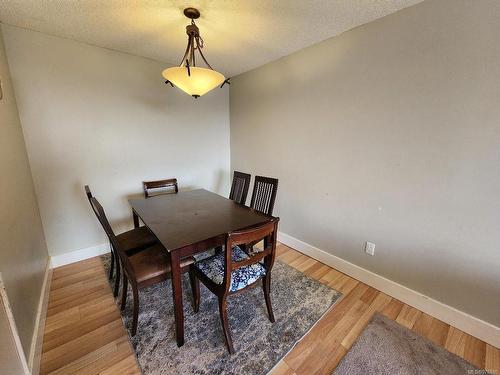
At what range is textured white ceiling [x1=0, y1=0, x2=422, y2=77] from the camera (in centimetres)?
156

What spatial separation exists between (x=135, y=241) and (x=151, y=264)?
1.55ft

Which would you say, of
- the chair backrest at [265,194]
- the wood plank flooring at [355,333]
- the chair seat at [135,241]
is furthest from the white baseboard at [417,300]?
the chair seat at [135,241]

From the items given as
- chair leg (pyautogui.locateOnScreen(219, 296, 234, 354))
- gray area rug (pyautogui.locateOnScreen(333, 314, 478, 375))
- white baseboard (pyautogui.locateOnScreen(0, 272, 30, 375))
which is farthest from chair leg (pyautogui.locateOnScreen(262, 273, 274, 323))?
white baseboard (pyautogui.locateOnScreen(0, 272, 30, 375))

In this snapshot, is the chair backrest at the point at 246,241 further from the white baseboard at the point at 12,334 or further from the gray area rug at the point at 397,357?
the white baseboard at the point at 12,334

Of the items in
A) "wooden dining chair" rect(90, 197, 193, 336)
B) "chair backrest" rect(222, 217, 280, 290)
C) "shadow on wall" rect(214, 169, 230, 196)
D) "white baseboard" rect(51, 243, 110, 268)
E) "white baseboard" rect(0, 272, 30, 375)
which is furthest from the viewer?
"shadow on wall" rect(214, 169, 230, 196)

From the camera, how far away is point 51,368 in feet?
4.21

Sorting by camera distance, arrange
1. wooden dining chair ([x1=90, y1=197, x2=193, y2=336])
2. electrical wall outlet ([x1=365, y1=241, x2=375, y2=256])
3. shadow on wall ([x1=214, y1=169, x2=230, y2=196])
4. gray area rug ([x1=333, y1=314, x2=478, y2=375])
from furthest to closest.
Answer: shadow on wall ([x1=214, y1=169, x2=230, y2=196]), electrical wall outlet ([x1=365, y1=241, x2=375, y2=256]), wooden dining chair ([x1=90, y1=197, x2=193, y2=336]), gray area rug ([x1=333, y1=314, x2=478, y2=375])

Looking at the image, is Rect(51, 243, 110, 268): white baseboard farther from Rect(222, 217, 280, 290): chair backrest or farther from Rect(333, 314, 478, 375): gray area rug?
Rect(333, 314, 478, 375): gray area rug

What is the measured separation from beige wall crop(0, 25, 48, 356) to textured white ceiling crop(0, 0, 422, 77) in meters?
0.59

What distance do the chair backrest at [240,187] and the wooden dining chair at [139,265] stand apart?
95 cm

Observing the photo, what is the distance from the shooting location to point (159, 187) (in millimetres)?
2684

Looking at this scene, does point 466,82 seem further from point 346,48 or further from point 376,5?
point 346,48

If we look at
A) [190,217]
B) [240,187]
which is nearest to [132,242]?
[190,217]

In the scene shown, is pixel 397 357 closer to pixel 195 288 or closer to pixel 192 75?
pixel 195 288
